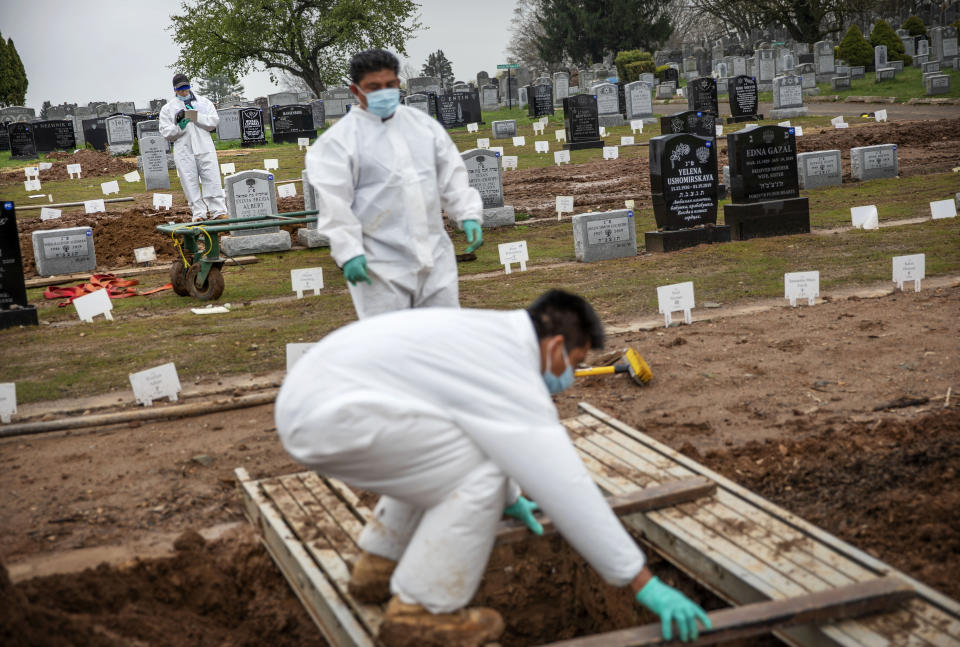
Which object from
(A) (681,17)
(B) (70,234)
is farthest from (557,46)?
(B) (70,234)

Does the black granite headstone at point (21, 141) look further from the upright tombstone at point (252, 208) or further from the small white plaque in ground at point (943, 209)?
the small white plaque in ground at point (943, 209)

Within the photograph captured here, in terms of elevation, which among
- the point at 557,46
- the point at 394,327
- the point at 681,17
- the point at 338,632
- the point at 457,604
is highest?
the point at 681,17

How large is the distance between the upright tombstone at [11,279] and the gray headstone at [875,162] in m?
13.3

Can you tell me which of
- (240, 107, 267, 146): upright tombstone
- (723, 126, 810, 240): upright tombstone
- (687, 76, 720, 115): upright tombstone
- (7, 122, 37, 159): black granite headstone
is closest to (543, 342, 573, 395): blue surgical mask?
(723, 126, 810, 240): upright tombstone

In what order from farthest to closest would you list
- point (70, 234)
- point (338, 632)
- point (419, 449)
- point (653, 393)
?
point (70, 234), point (653, 393), point (338, 632), point (419, 449)

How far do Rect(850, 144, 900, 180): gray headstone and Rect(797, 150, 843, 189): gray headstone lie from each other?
19.9 inches

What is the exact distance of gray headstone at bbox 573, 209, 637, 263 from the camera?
11578mm

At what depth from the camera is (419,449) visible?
2.88 metres

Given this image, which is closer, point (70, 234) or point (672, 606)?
point (672, 606)

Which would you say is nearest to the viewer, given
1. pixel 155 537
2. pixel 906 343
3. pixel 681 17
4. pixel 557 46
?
pixel 155 537

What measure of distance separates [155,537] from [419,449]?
2293mm

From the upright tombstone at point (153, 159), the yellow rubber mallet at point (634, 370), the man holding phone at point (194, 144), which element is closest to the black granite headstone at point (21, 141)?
the upright tombstone at point (153, 159)

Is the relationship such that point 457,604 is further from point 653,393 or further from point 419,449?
point 653,393

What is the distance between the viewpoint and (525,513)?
385 cm
